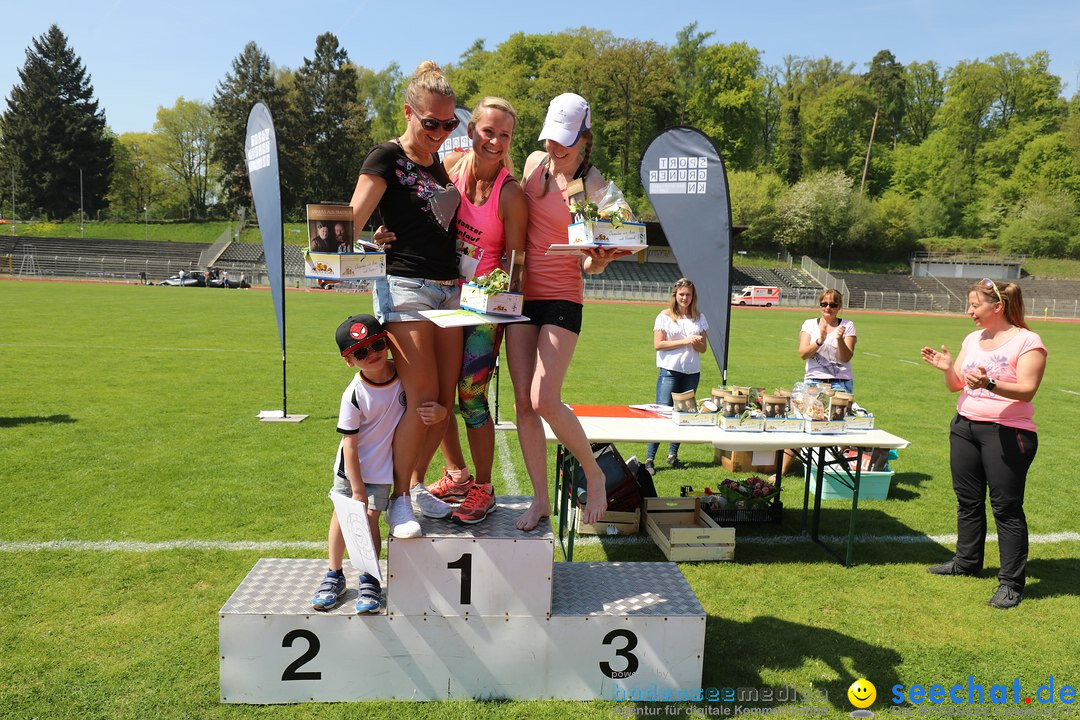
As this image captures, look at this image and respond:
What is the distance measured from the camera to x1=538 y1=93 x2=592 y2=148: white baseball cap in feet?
10.3

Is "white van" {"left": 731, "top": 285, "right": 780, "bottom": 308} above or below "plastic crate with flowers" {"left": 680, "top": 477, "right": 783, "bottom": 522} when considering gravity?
above

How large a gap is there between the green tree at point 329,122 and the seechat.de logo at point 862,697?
218ft

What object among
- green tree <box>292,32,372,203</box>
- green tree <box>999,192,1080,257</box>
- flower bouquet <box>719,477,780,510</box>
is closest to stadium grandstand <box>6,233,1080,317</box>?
green tree <box>999,192,1080,257</box>

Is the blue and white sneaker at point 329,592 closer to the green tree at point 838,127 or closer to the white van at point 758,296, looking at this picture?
the white van at point 758,296

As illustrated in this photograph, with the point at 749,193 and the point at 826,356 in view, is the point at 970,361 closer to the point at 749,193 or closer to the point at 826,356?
the point at 826,356

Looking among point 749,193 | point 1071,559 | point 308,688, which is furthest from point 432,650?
point 749,193

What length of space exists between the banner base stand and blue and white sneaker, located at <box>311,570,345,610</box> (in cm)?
600

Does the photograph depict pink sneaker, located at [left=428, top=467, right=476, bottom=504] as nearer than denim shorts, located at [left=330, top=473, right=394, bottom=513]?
No

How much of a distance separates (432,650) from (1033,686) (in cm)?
312

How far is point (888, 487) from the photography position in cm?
690

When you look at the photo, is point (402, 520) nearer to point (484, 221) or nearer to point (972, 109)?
point (484, 221)

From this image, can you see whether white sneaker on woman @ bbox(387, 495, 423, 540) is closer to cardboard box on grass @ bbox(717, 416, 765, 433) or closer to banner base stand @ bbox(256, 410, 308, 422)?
cardboard box on grass @ bbox(717, 416, 765, 433)

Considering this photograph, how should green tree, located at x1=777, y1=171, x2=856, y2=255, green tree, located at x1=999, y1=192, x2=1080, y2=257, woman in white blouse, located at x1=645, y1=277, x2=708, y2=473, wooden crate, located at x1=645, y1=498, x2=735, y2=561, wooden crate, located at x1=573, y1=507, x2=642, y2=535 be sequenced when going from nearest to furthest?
wooden crate, located at x1=645, y1=498, x2=735, y2=561
wooden crate, located at x1=573, y1=507, x2=642, y2=535
woman in white blouse, located at x1=645, y1=277, x2=708, y2=473
green tree, located at x1=999, y1=192, x2=1080, y2=257
green tree, located at x1=777, y1=171, x2=856, y2=255

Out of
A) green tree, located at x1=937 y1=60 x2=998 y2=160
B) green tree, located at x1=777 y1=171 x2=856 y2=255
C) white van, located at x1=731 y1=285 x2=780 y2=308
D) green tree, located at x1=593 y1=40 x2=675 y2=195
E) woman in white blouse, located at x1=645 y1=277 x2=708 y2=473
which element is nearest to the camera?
woman in white blouse, located at x1=645 y1=277 x2=708 y2=473
